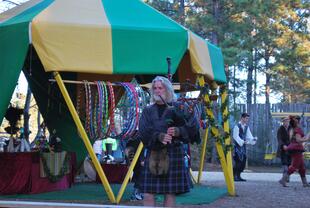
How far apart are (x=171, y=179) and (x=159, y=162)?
239mm

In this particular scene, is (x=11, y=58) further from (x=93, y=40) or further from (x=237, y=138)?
(x=237, y=138)

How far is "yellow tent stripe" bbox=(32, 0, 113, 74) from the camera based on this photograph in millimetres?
8766

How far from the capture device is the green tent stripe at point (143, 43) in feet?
30.2

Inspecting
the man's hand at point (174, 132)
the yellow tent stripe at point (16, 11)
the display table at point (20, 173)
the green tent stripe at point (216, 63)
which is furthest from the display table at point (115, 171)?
the man's hand at point (174, 132)

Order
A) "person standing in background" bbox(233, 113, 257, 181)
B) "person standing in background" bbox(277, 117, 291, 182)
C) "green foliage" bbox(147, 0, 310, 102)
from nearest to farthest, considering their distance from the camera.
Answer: "person standing in background" bbox(277, 117, 291, 182) < "person standing in background" bbox(233, 113, 257, 181) < "green foliage" bbox(147, 0, 310, 102)

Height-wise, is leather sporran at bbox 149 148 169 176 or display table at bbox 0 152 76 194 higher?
leather sporran at bbox 149 148 169 176

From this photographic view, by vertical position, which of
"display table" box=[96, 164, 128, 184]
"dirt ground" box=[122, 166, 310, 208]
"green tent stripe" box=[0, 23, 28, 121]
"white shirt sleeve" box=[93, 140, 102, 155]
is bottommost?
"dirt ground" box=[122, 166, 310, 208]

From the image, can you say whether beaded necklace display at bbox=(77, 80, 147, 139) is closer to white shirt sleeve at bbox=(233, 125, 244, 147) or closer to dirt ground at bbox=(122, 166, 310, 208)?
dirt ground at bbox=(122, 166, 310, 208)

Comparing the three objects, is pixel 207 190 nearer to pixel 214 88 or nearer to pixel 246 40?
pixel 214 88

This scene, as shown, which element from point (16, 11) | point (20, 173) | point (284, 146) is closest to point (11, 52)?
point (16, 11)

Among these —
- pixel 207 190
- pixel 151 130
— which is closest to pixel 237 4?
pixel 207 190

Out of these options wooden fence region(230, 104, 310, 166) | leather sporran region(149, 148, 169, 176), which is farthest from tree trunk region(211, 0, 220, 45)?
leather sporran region(149, 148, 169, 176)

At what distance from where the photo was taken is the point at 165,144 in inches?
214

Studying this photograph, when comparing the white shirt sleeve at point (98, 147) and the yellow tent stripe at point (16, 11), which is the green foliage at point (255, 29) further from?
the yellow tent stripe at point (16, 11)
